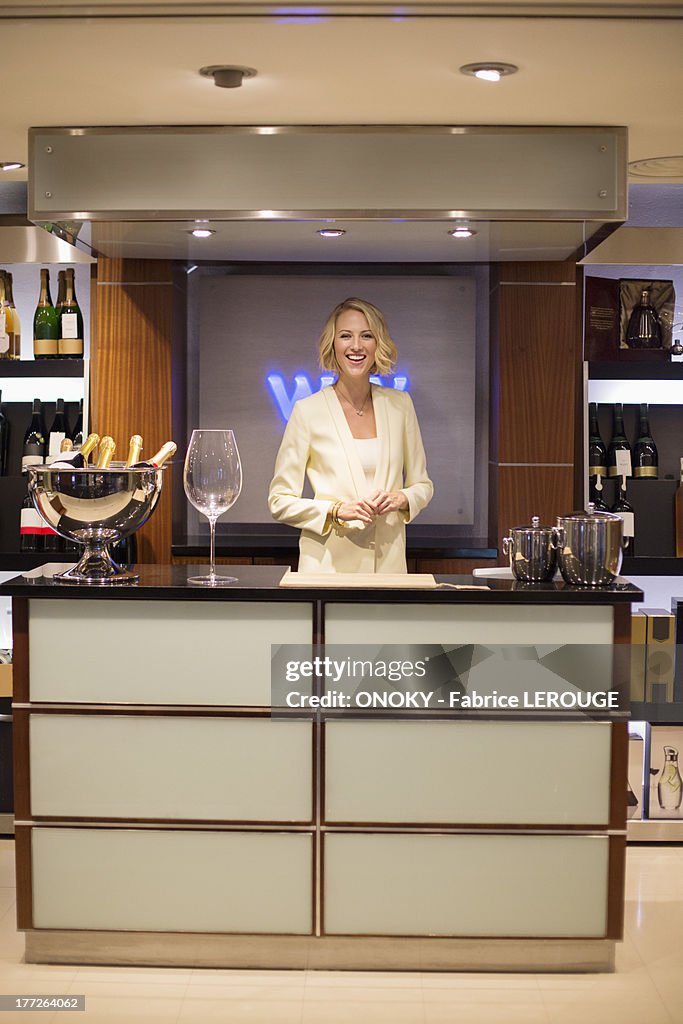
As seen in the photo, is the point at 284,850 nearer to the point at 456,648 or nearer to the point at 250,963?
the point at 250,963

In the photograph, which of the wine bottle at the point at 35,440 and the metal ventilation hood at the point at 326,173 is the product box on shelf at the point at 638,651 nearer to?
the metal ventilation hood at the point at 326,173

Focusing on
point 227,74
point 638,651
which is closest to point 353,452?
point 227,74

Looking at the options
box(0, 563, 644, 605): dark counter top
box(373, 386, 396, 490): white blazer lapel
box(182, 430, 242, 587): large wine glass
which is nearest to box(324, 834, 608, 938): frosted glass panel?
box(0, 563, 644, 605): dark counter top

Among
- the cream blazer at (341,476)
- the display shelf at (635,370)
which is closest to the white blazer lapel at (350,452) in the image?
the cream blazer at (341,476)

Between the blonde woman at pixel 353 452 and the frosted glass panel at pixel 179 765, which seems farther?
the blonde woman at pixel 353 452

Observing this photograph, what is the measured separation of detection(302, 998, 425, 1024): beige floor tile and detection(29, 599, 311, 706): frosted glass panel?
2.49 feet

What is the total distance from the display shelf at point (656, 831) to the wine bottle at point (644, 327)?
1.84 metres

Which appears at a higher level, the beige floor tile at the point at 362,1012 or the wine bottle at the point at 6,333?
the wine bottle at the point at 6,333

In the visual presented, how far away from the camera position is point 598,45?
278 centimetres

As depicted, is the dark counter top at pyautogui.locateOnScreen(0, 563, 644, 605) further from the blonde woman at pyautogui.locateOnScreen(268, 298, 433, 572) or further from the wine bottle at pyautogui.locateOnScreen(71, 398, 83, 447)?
the wine bottle at pyautogui.locateOnScreen(71, 398, 83, 447)

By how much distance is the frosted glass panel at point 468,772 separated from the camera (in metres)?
A: 2.97

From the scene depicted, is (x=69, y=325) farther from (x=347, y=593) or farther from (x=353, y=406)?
(x=347, y=593)

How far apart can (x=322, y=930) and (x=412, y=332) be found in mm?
2521

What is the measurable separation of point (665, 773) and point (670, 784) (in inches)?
1.8
